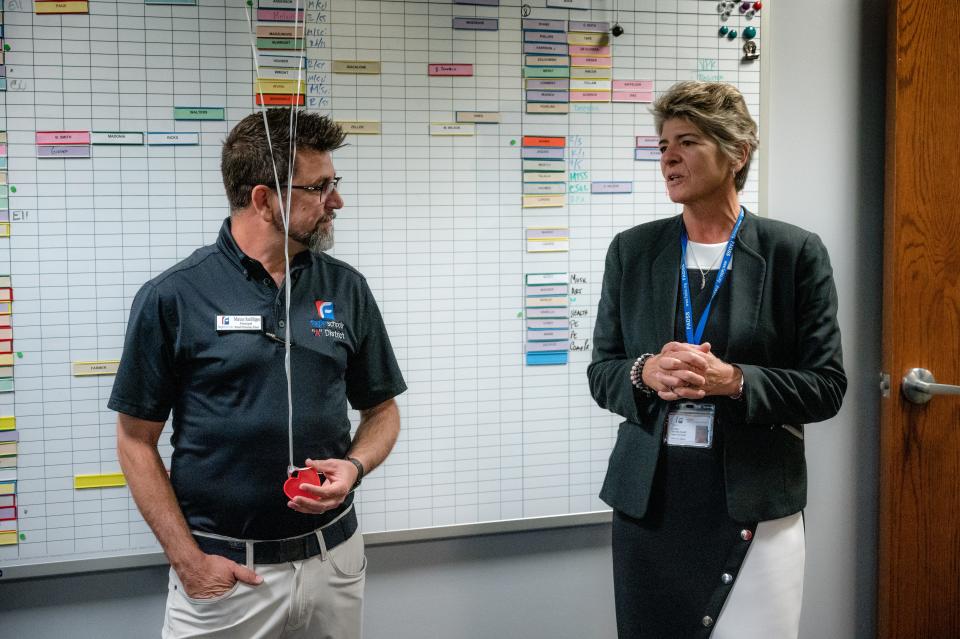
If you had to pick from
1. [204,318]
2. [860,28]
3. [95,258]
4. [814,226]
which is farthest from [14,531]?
[860,28]

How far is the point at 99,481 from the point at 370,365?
0.79 m

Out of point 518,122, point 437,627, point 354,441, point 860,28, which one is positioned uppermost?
point 860,28

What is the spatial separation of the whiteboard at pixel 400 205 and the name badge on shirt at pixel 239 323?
54 centimetres

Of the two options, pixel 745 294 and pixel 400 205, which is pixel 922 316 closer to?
pixel 745 294

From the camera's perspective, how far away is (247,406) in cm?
142

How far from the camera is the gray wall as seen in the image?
2.11m

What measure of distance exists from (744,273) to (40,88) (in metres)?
1.69

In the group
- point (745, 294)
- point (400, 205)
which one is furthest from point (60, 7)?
point (745, 294)

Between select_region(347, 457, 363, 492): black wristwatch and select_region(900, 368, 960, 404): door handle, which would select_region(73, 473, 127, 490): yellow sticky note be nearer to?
select_region(347, 457, 363, 492): black wristwatch

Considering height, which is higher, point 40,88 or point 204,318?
point 40,88

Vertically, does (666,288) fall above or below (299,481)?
above

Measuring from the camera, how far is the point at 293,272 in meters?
1.52

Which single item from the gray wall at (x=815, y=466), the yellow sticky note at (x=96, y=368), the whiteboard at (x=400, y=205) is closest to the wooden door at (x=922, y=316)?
the gray wall at (x=815, y=466)

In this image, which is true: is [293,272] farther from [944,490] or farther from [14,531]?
[944,490]
